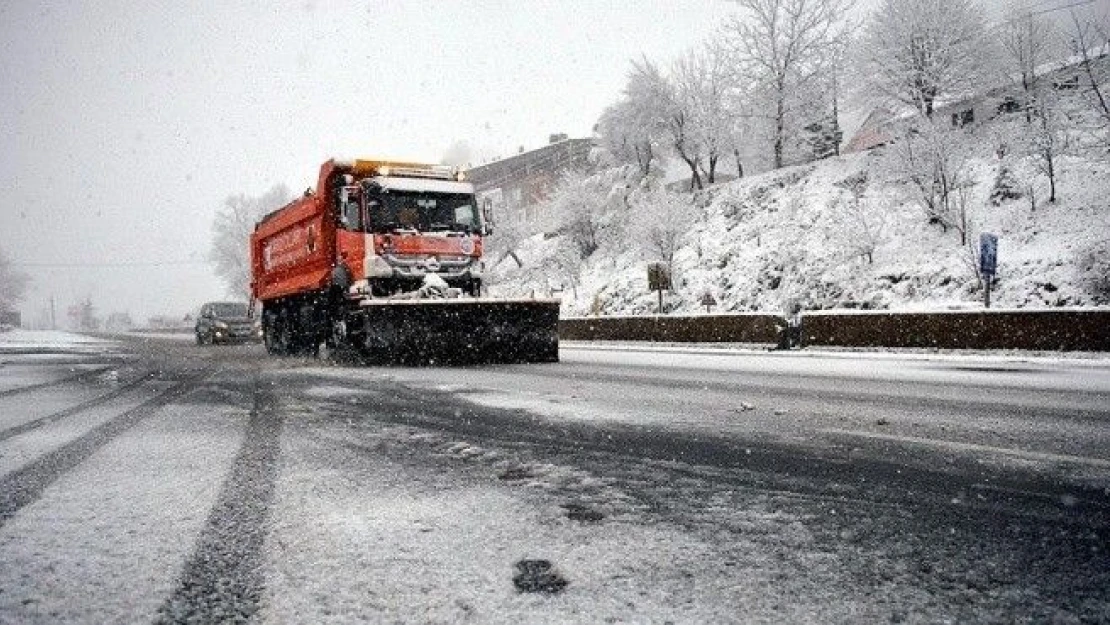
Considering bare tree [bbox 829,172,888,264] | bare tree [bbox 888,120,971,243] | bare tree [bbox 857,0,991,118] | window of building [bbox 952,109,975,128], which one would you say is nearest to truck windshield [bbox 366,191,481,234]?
bare tree [bbox 829,172,888,264]

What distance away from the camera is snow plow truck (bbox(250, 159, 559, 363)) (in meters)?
11.2

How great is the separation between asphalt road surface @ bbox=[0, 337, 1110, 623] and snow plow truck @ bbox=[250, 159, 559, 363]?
5376mm

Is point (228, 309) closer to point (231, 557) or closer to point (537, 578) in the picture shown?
point (231, 557)

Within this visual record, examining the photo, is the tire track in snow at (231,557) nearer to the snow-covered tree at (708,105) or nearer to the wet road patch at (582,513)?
the wet road patch at (582,513)

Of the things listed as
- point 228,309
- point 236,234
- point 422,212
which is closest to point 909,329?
point 422,212

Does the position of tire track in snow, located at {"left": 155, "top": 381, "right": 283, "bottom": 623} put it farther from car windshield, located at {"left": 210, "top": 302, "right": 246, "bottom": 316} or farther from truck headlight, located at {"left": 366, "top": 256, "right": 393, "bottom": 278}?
car windshield, located at {"left": 210, "top": 302, "right": 246, "bottom": 316}

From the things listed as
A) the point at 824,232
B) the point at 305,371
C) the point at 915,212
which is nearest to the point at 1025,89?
the point at 915,212

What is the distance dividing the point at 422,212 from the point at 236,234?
62755 millimetres

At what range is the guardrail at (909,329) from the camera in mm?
13203

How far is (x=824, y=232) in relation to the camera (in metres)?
30.8

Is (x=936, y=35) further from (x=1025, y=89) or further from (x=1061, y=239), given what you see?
(x=1061, y=239)

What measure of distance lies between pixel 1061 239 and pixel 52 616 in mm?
27772

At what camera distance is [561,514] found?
2.57 m

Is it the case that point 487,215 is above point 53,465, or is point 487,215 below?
above
